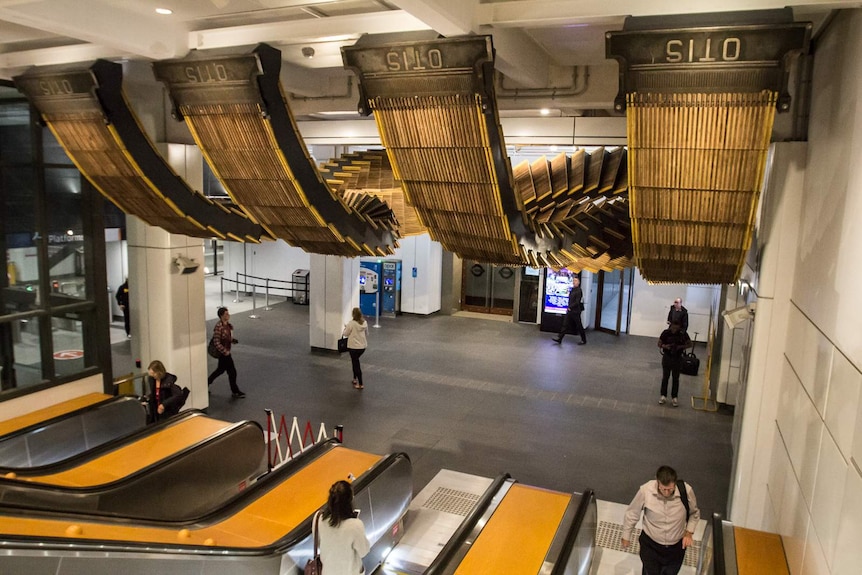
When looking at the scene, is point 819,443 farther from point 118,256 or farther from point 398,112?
point 118,256

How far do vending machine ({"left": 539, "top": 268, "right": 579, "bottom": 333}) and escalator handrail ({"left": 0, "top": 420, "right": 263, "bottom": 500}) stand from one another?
1083 cm

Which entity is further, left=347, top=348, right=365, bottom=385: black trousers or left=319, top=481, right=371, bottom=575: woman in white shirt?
left=347, top=348, right=365, bottom=385: black trousers

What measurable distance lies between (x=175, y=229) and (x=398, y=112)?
438 centimetres

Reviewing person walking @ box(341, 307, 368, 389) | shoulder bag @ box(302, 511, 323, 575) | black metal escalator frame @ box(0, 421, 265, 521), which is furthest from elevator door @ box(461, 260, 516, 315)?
shoulder bag @ box(302, 511, 323, 575)

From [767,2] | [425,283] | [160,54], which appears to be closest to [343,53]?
[160,54]

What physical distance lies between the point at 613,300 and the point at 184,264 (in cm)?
1187

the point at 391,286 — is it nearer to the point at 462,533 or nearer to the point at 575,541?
the point at 462,533

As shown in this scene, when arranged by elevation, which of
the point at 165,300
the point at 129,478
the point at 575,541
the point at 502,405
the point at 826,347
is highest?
the point at 826,347

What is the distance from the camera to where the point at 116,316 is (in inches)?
682

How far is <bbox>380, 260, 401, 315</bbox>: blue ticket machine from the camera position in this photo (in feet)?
62.2

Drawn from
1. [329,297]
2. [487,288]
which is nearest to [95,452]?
[329,297]

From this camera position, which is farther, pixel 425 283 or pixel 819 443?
pixel 425 283

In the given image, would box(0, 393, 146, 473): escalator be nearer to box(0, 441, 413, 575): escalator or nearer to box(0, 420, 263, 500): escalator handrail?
box(0, 420, 263, 500): escalator handrail

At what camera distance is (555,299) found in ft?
56.8
